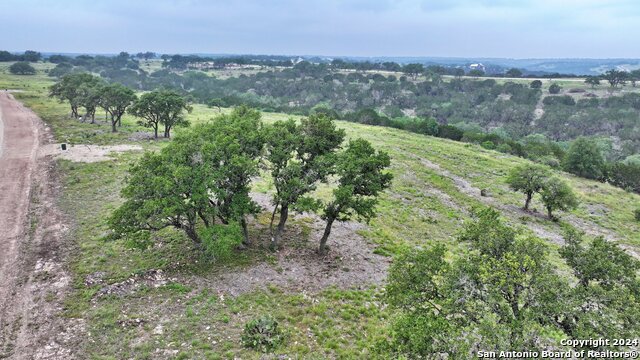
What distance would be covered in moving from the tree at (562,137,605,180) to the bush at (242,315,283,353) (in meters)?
72.7

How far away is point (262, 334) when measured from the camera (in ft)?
67.0

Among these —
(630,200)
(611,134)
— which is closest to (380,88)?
(611,134)

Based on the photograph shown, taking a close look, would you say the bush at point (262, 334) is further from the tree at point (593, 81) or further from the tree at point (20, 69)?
the tree at point (593, 81)

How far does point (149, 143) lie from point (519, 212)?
52840 mm

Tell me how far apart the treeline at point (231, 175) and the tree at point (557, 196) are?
30696mm

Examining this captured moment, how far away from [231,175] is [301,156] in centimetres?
486

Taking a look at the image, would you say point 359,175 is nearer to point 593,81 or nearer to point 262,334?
point 262,334

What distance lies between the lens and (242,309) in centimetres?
2292

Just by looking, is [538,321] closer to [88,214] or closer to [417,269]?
[417,269]

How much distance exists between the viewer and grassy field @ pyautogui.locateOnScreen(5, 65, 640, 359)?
20.3 m

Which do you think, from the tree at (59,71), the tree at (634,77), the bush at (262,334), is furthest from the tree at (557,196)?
the tree at (634,77)

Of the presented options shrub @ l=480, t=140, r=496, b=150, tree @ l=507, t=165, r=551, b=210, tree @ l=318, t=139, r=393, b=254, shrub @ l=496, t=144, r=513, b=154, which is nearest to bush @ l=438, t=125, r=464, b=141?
shrub @ l=480, t=140, r=496, b=150

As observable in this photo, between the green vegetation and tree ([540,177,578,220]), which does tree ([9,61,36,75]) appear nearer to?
A: tree ([540,177,578,220])

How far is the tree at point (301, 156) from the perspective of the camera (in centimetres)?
2522
